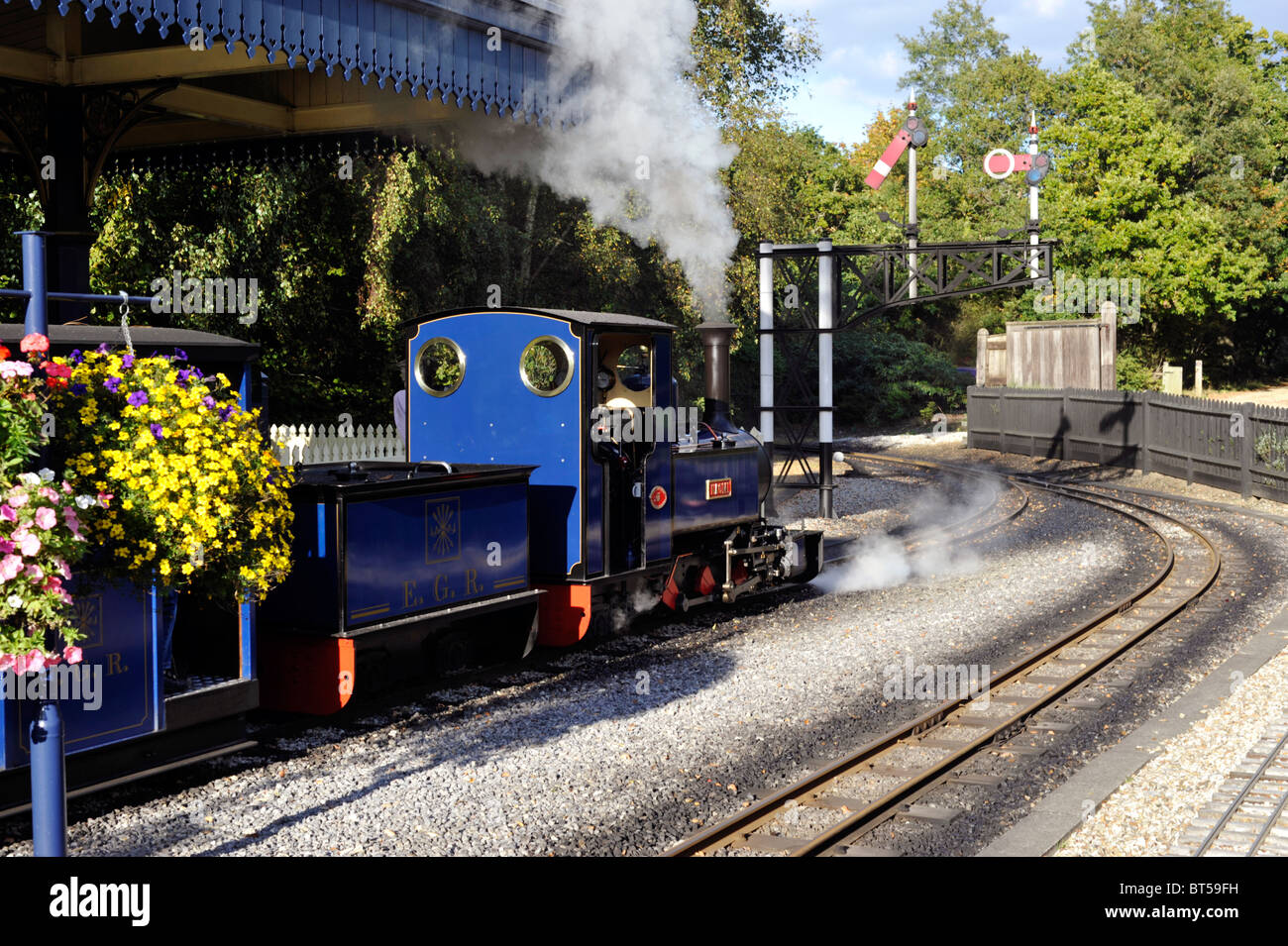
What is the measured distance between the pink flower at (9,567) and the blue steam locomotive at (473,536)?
69.3 inches

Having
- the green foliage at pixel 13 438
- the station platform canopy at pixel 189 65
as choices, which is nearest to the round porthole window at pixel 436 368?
the station platform canopy at pixel 189 65

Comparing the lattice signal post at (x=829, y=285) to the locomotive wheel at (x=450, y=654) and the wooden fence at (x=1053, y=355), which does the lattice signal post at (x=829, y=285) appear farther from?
the wooden fence at (x=1053, y=355)

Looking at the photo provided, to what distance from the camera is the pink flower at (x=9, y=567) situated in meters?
4.48

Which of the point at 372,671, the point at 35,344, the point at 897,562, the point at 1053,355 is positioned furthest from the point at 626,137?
the point at 1053,355

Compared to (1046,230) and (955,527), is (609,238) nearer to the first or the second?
(955,527)

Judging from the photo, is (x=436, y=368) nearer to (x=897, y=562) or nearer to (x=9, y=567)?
(x=9, y=567)

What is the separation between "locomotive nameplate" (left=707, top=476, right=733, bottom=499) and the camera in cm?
1208

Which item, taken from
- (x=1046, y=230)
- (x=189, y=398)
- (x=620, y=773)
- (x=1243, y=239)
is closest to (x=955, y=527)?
(x=620, y=773)

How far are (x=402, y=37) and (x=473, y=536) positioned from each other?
3992 millimetres

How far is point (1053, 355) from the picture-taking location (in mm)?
32625

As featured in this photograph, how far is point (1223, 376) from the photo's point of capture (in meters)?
48.3

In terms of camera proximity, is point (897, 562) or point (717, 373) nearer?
point (717, 373)

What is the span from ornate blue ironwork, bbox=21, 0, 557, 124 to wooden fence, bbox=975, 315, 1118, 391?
23.6m

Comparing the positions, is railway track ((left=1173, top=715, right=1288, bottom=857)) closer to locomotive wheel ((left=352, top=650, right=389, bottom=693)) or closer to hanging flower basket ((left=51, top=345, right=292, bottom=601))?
hanging flower basket ((left=51, top=345, right=292, bottom=601))
